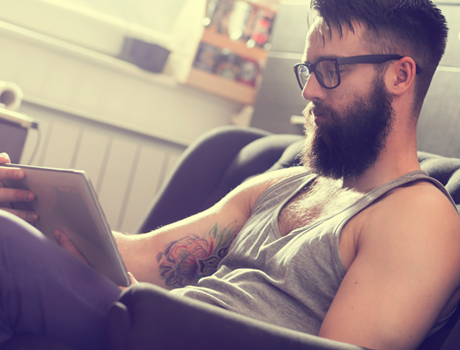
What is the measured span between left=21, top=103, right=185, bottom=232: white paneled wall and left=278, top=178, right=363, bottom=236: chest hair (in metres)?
1.10

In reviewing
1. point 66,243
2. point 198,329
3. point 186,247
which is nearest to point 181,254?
point 186,247

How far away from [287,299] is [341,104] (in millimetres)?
449

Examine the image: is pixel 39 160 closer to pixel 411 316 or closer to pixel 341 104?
pixel 341 104

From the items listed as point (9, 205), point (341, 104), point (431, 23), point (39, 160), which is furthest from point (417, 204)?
point (39, 160)

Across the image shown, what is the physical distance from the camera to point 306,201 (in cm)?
100

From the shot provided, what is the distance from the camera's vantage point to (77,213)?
0.73 metres

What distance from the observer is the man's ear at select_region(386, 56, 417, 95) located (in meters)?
0.96

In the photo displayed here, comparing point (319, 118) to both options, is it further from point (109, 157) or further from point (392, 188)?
point (109, 157)

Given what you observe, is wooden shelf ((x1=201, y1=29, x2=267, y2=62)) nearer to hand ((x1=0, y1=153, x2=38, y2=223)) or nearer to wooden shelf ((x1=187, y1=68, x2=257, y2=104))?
wooden shelf ((x1=187, y1=68, x2=257, y2=104))

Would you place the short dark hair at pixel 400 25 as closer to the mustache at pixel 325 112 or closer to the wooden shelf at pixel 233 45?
the mustache at pixel 325 112

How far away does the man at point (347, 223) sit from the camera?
0.69 meters

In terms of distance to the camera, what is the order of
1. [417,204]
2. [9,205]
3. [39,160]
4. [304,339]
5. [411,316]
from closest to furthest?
[304,339] → [411,316] → [417,204] → [9,205] → [39,160]

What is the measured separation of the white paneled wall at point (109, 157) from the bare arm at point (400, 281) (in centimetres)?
138

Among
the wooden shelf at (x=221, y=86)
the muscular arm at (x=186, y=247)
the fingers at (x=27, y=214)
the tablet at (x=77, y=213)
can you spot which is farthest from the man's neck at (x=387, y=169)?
the wooden shelf at (x=221, y=86)
